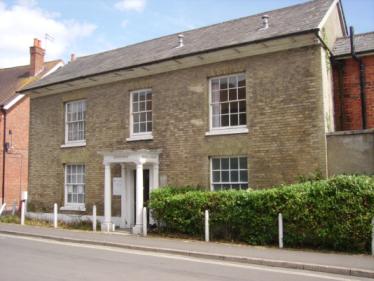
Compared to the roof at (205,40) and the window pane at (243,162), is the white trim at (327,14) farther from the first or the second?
the window pane at (243,162)

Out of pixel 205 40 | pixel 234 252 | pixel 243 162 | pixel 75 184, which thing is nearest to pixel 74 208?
pixel 75 184

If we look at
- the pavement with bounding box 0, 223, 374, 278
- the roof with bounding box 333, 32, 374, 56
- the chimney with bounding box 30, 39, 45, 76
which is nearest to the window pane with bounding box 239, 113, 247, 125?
the roof with bounding box 333, 32, 374, 56

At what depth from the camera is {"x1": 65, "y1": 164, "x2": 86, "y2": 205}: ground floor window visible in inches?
787

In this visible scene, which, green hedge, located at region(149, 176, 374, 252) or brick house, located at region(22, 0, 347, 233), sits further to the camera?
brick house, located at region(22, 0, 347, 233)

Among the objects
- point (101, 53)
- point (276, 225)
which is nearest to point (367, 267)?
point (276, 225)

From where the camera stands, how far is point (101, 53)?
79.0 feet

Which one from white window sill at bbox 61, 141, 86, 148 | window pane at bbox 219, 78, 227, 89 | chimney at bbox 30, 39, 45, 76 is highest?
chimney at bbox 30, 39, 45, 76

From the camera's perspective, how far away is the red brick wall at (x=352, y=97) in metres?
15.4

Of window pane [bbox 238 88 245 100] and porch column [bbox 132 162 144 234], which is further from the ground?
window pane [bbox 238 88 245 100]

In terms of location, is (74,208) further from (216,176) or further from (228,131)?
(228,131)

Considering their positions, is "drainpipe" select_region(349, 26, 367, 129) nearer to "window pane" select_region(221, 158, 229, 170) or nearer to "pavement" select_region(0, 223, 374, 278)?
"window pane" select_region(221, 158, 229, 170)

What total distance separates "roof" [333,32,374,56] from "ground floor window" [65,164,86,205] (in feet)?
37.0

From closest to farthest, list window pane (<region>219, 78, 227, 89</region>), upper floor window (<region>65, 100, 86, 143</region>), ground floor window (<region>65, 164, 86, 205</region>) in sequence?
window pane (<region>219, 78, 227, 89</region>) < ground floor window (<region>65, 164, 86, 205</region>) < upper floor window (<region>65, 100, 86, 143</region>)

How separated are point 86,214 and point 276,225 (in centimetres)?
948
